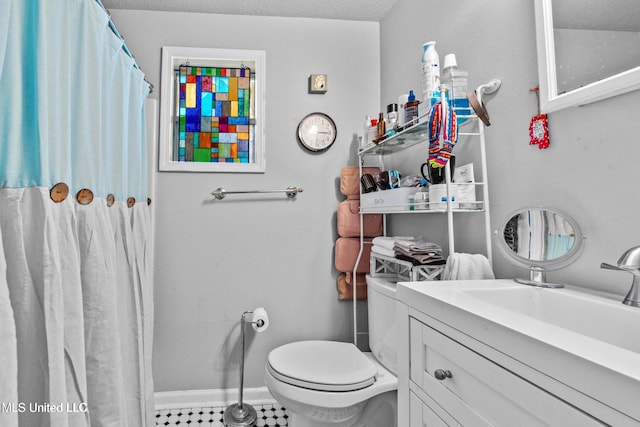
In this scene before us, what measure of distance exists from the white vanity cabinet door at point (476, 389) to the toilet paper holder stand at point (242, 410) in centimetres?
110

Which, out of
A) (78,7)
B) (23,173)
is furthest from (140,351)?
(78,7)

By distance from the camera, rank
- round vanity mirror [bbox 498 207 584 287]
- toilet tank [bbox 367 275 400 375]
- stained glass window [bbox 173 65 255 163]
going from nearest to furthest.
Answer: round vanity mirror [bbox 498 207 584 287], toilet tank [bbox 367 275 400 375], stained glass window [bbox 173 65 255 163]

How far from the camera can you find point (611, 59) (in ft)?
2.56

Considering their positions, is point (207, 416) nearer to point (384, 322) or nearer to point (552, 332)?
point (384, 322)

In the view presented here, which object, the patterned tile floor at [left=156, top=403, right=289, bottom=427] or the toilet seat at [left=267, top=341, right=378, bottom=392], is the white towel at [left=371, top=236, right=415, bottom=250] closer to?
the toilet seat at [left=267, top=341, right=378, bottom=392]

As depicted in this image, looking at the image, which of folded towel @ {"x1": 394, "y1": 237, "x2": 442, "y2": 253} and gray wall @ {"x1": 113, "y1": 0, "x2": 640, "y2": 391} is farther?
gray wall @ {"x1": 113, "y1": 0, "x2": 640, "y2": 391}

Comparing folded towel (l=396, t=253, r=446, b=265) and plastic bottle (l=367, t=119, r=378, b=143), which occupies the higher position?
plastic bottle (l=367, t=119, r=378, b=143)

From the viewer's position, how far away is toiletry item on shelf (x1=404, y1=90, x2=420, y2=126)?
1.32 meters

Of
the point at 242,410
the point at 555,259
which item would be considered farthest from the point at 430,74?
the point at 242,410

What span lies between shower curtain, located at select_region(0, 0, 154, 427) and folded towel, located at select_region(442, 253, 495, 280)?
42.5 inches

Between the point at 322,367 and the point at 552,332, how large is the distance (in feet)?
3.79

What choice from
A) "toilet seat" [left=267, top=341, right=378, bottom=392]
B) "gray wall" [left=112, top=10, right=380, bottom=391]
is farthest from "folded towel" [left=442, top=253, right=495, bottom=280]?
"gray wall" [left=112, top=10, right=380, bottom=391]

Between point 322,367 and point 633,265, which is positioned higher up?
point 633,265

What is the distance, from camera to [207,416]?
1.77 meters
